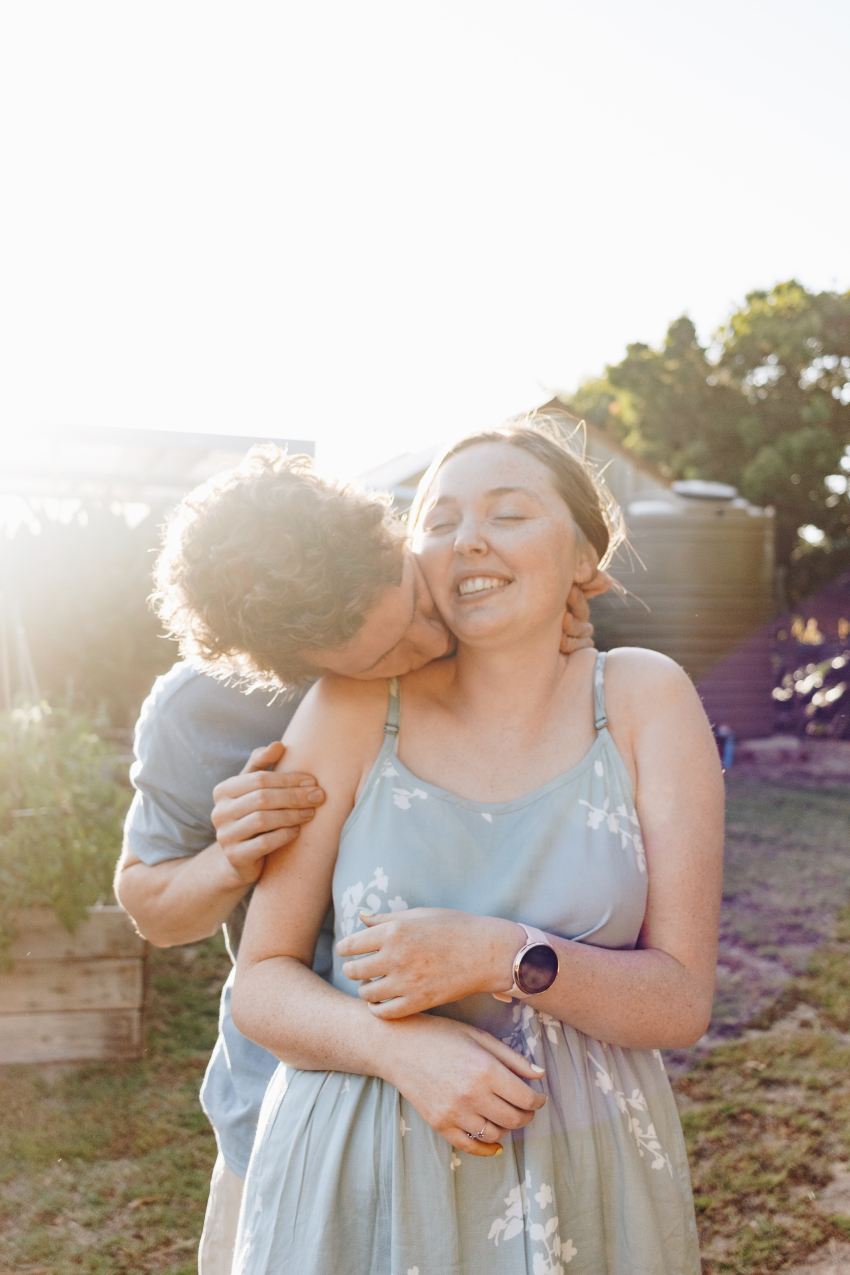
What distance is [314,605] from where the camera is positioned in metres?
1.77

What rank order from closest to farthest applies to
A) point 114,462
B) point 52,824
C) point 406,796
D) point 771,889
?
point 406,796
point 52,824
point 771,889
point 114,462

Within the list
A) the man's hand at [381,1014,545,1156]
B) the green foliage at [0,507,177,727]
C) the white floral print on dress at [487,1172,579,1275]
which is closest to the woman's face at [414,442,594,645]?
the man's hand at [381,1014,545,1156]

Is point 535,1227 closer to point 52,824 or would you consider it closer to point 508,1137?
point 508,1137

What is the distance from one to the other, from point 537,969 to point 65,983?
3353 millimetres

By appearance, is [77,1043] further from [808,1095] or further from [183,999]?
[808,1095]

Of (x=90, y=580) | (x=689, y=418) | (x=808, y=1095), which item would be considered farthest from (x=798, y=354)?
(x=808, y=1095)

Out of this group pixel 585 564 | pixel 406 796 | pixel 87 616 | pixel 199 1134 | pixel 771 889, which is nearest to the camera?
pixel 406 796

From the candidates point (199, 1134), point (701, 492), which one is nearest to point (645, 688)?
point (199, 1134)

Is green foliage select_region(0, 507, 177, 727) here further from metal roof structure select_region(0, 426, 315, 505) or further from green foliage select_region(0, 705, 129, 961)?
green foliage select_region(0, 705, 129, 961)

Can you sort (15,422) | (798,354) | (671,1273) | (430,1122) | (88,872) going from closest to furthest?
(430,1122), (671,1273), (88,872), (15,422), (798,354)

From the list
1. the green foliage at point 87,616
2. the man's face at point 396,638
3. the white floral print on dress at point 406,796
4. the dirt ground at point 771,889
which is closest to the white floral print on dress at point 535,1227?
the white floral print on dress at point 406,796

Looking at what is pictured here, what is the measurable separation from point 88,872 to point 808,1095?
288cm

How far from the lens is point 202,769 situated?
2074 millimetres

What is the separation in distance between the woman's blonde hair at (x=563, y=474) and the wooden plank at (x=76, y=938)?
292 centimetres
